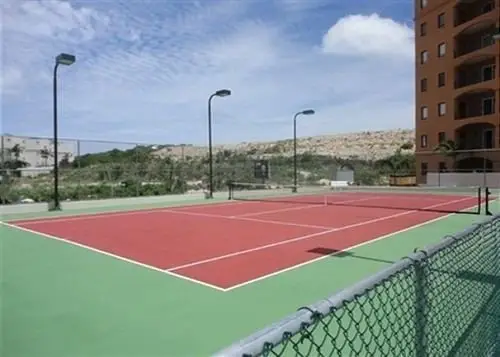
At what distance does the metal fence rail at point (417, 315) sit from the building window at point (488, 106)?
32891mm

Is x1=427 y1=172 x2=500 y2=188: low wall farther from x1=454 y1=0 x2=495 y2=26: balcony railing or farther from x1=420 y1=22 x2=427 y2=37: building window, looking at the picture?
x1=420 y1=22 x2=427 y2=37: building window

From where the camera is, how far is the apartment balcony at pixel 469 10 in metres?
33.7

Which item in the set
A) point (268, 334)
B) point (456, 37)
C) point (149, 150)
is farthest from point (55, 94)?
point (456, 37)

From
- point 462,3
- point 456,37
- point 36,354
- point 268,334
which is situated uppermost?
point 462,3

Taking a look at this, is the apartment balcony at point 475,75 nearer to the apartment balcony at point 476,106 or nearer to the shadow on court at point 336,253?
the apartment balcony at point 476,106

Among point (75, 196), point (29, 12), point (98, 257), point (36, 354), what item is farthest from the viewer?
point (75, 196)

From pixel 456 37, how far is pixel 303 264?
114 feet

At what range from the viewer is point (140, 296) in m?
5.06

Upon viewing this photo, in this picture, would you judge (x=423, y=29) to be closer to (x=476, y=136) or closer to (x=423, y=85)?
(x=423, y=85)

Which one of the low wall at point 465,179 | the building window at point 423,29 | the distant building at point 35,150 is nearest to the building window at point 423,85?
the building window at point 423,29

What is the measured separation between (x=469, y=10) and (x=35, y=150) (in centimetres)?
3467

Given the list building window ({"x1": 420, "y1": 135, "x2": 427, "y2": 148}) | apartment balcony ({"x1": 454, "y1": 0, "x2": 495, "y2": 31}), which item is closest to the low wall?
building window ({"x1": 420, "y1": 135, "x2": 427, "y2": 148})

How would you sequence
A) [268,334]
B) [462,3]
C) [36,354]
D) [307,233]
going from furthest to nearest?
[462,3] < [307,233] < [36,354] < [268,334]

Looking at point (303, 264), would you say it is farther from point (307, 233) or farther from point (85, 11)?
point (85, 11)
